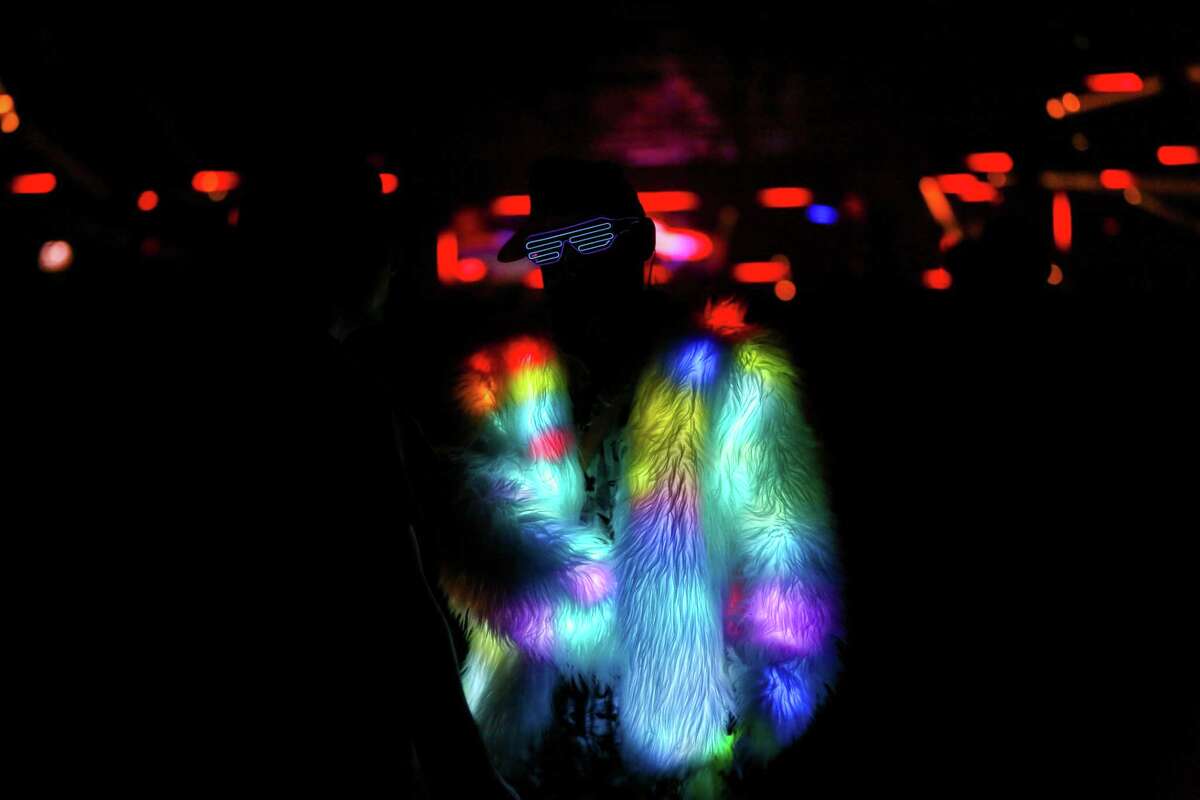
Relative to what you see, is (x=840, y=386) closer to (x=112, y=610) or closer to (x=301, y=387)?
(x=301, y=387)

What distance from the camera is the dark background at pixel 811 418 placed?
91 centimetres

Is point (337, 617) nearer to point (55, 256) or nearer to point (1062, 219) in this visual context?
point (55, 256)

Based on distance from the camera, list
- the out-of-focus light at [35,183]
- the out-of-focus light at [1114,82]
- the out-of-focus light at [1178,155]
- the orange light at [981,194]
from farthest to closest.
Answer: the orange light at [981,194] → the out-of-focus light at [35,183] → the out-of-focus light at [1178,155] → the out-of-focus light at [1114,82]

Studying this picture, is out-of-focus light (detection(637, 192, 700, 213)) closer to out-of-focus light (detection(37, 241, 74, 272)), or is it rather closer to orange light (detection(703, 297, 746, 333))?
out-of-focus light (detection(37, 241, 74, 272))

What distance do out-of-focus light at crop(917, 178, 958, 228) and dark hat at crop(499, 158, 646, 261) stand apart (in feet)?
17.4

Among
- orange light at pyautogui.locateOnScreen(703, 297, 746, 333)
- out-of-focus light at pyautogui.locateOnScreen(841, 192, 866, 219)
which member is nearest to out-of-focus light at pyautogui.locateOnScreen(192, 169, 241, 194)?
out-of-focus light at pyautogui.locateOnScreen(841, 192, 866, 219)

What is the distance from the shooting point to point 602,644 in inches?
50.9

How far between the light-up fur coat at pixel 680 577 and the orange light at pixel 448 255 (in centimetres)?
433

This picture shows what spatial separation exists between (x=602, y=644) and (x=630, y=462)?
321 mm

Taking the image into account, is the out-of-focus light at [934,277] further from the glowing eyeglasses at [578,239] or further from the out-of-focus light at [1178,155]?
the glowing eyeglasses at [578,239]

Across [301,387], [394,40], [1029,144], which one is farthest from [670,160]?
[301,387]

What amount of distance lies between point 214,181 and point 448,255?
1684 millimetres

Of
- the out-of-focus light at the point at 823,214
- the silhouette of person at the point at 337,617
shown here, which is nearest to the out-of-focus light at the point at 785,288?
the out-of-focus light at the point at 823,214

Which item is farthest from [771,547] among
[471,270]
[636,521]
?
[471,270]
